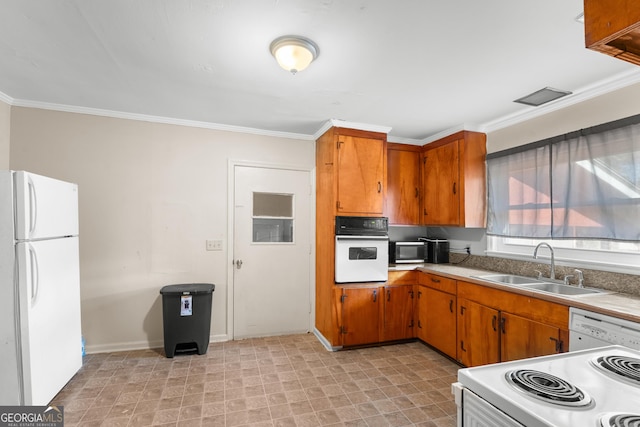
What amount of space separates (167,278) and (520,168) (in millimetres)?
3894

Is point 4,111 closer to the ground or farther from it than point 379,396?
farther from it

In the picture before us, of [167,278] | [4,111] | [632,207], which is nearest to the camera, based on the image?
[632,207]

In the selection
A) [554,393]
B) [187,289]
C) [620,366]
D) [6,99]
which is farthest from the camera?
[187,289]

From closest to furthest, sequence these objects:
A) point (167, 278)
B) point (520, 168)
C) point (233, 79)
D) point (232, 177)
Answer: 1. point (233, 79)
2. point (520, 168)
3. point (167, 278)
4. point (232, 177)

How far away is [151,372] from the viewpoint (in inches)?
110

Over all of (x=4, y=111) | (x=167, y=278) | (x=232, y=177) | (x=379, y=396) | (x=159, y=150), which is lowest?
(x=379, y=396)

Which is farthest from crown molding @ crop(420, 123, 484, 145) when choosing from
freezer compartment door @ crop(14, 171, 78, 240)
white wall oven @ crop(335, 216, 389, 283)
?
freezer compartment door @ crop(14, 171, 78, 240)

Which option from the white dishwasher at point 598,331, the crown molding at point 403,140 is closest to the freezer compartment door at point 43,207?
the crown molding at point 403,140

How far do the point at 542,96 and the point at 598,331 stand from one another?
195 cm

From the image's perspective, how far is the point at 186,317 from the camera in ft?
10.2


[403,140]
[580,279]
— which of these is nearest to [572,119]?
[580,279]

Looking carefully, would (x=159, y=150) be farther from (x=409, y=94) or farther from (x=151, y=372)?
(x=409, y=94)

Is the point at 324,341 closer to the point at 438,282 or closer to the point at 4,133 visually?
the point at 438,282

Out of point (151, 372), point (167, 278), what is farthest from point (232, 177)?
point (151, 372)
